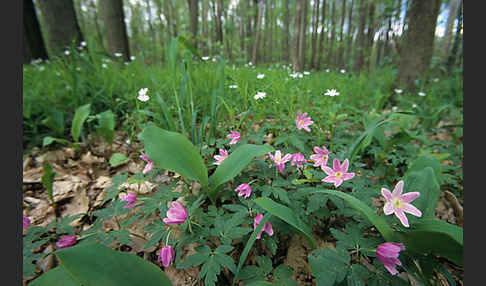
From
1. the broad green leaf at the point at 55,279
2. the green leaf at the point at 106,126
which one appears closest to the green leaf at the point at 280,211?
the broad green leaf at the point at 55,279

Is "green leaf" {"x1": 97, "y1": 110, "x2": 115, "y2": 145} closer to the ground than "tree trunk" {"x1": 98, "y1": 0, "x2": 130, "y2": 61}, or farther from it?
closer to the ground

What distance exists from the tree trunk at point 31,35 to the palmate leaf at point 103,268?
5.78 metres

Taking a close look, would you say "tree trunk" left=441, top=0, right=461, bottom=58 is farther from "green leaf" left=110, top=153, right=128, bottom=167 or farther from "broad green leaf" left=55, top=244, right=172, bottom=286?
"broad green leaf" left=55, top=244, right=172, bottom=286

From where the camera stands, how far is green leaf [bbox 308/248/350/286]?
1.77 ft

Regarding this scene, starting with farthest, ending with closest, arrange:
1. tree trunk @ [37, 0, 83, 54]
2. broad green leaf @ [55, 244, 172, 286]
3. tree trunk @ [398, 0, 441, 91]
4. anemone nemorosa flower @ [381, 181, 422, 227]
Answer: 1. tree trunk @ [37, 0, 83, 54]
2. tree trunk @ [398, 0, 441, 91]
3. anemone nemorosa flower @ [381, 181, 422, 227]
4. broad green leaf @ [55, 244, 172, 286]

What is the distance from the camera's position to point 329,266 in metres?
0.56

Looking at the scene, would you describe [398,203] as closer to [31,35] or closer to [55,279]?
[55,279]

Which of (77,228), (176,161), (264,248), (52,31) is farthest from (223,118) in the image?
(52,31)

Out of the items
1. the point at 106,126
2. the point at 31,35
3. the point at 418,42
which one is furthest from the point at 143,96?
the point at 31,35

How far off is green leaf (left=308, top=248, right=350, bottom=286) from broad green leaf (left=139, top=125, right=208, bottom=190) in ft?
1.50

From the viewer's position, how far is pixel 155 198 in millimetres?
795

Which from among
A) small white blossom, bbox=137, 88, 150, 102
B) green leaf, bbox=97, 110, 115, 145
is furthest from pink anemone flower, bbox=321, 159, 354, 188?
green leaf, bbox=97, 110, 115, 145

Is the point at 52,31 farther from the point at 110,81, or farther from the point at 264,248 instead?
the point at 264,248
